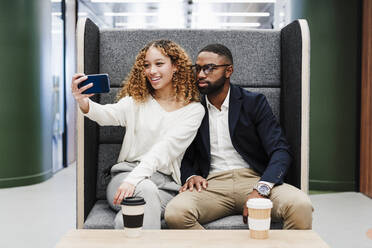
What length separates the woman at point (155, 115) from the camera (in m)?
1.89

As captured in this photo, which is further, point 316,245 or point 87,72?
point 87,72

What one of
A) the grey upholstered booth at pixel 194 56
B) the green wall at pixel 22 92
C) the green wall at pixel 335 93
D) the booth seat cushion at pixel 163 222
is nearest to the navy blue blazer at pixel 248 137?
the grey upholstered booth at pixel 194 56

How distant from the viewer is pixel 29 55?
4828 millimetres

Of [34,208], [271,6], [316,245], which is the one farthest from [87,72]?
[271,6]

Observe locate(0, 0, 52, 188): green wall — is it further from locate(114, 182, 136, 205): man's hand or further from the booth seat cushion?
locate(114, 182, 136, 205): man's hand

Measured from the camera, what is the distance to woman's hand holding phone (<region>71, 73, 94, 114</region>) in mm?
1794

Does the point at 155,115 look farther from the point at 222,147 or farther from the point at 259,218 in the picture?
the point at 259,218

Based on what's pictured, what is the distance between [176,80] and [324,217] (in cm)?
203

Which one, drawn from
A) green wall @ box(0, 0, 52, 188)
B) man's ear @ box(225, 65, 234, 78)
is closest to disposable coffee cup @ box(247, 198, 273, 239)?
man's ear @ box(225, 65, 234, 78)

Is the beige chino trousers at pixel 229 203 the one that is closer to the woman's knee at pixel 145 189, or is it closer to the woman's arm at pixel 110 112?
the woman's knee at pixel 145 189

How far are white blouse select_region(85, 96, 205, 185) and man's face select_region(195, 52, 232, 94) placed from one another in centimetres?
11

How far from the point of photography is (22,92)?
188 inches

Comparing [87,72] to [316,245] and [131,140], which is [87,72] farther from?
[316,245]

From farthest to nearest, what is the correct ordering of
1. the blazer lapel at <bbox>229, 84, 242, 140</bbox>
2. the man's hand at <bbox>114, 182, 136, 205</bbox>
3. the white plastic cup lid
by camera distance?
the blazer lapel at <bbox>229, 84, 242, 140</bbox> < the man's hand at <bbox>114, 182, 136, 205</bbox> < the white plastic cup lid
